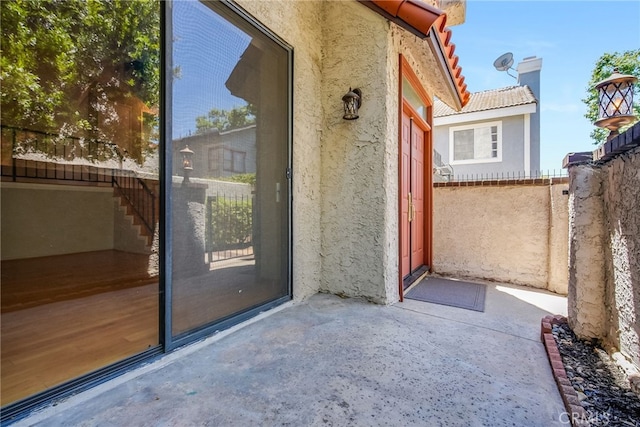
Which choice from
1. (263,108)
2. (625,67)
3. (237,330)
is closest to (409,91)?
(263,108)

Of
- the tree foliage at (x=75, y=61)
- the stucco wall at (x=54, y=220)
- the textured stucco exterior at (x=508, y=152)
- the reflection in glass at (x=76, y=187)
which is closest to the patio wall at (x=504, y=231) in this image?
the reflection in glass at (x=76, y=187)

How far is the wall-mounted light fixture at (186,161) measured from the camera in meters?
2.15

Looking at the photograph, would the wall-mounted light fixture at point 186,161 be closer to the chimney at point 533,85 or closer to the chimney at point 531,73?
the chimney at point 533,85

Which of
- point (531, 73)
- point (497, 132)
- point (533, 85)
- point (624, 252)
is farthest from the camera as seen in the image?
point (531, 73)

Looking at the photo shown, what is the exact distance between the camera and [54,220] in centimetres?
630

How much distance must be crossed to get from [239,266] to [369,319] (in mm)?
1418

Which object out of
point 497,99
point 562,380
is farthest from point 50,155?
Answer: point 497,99

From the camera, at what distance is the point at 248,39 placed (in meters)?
2.70

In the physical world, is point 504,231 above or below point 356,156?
below

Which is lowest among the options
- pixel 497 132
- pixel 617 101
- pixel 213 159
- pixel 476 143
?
pixel 213 159

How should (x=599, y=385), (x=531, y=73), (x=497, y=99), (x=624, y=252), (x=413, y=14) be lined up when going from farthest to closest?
(x=531, y=73)
(x=497, y=99)
(x=413, y=14)
(x=624, y=252)
(x=599, y=385)

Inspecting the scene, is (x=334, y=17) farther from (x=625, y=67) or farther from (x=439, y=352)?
(x=625, y=67)

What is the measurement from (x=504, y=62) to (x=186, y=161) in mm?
14245

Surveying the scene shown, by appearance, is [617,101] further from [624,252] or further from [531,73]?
[531,73]
